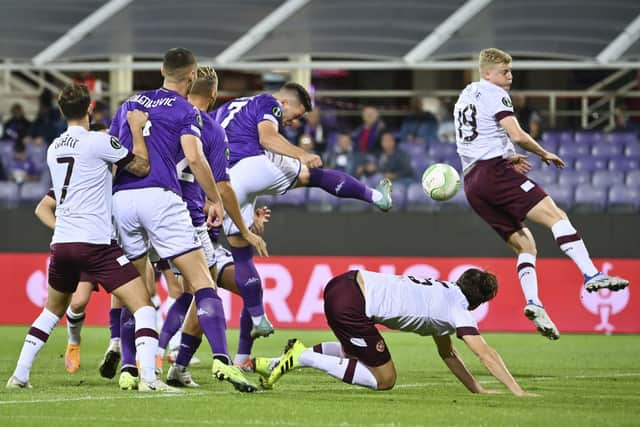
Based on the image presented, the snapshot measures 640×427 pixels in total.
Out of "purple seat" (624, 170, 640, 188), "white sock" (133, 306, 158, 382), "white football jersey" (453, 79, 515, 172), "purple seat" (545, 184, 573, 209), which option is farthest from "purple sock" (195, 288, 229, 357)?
"purple seat" (624, 170, 640, 188)

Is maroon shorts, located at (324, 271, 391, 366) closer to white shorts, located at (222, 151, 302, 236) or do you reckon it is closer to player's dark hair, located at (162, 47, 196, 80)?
player's dark hair, located at (162, 47, 196, 80)

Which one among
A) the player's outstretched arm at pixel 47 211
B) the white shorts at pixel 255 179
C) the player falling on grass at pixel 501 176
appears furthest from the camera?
the white shorts at pixel 255 179

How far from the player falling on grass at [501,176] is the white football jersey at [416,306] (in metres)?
1.75

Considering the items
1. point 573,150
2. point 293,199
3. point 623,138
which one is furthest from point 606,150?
point 293,199

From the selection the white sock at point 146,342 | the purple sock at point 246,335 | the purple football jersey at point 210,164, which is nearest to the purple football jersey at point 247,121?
the purple football jersey at point 210,164

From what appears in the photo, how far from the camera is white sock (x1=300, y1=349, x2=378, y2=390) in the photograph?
8.56m

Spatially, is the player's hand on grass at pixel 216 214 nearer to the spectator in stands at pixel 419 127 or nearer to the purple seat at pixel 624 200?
the purple seat at pixel 624 200

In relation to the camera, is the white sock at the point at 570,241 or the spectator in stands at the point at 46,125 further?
the spectator in stands at the point at 46,125

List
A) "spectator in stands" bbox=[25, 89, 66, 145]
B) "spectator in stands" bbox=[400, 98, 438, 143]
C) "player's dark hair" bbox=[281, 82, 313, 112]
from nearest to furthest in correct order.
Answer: "player's dark hair" bbox=[281, 82, 313, 112] → "spectator in stands" bbox=[400, 98, 438, 143] → "spectator in stands" bbox=[25, 89, 66, 145]

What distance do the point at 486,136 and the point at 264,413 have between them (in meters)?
3.98

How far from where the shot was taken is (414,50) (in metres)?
19.6

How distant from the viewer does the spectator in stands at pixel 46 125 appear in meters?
20.8

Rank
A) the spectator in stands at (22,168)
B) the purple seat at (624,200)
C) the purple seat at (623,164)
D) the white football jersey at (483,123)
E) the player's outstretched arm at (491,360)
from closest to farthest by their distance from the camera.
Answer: the player's outstretched arm at (491,360) < the white football jersey at (483,123) < the purple seat at (624,200) < the purple seat at (623,164) < the spectator in stands at (22,168)

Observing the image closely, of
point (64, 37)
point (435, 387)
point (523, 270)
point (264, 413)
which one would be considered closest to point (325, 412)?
point (264, 413)
